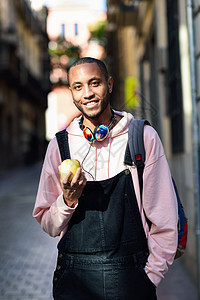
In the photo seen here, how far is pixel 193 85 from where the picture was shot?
13.8 feet

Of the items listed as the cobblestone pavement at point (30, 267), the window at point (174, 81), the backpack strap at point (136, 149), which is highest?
the window at point (174, 81)

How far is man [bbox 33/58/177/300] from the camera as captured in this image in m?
2.15

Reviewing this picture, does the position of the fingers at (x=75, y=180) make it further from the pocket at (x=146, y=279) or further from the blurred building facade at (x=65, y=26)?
the blurred building facade at (x=65, y=26)

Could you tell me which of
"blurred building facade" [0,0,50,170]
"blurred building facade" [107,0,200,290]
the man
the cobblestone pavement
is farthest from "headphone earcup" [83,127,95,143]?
"blurred building facade" [0,0,50,170]

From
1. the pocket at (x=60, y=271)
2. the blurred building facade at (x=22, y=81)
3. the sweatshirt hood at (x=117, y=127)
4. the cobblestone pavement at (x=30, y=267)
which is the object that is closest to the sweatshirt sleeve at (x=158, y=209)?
the sweatshirt hood at (x=117, y=127)

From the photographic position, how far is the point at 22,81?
3058 centimetres

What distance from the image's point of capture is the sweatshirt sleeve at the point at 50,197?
222 cm

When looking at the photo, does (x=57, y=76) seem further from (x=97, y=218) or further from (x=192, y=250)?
(x=97, y=218)

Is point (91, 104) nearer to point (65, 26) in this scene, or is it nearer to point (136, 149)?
point (136, 149)

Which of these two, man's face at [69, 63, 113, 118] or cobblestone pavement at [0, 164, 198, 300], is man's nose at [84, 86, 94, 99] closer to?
man's face at [69, 63, 113, 118]

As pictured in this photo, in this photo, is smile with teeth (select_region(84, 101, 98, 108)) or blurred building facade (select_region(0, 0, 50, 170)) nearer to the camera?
smile with teeth (select_region(84, 101, 98, 108))

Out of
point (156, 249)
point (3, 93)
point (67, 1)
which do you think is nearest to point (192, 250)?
point (156, 249)

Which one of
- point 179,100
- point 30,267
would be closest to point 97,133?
point 30,267

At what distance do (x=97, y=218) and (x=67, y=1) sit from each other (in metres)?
76.1
